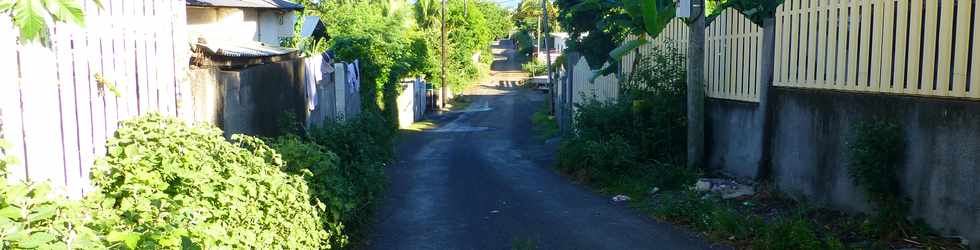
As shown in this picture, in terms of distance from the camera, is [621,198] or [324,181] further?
[621,198]

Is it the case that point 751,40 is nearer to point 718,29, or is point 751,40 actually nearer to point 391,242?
point 718,29

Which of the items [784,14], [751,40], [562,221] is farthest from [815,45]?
[562,221]

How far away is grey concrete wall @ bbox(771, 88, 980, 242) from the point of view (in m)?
6.26

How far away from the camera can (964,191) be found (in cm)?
627

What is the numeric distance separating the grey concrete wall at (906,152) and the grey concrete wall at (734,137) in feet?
2.64

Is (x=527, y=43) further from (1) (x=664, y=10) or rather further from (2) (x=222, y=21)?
(1) (x=664, y=10)

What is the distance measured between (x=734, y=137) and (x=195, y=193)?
7802mm

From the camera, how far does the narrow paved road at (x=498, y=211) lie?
8.02 m

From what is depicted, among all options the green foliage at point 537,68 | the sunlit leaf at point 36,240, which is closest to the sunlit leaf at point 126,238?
the sunlit leaf at point 36,240

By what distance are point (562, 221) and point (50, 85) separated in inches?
228

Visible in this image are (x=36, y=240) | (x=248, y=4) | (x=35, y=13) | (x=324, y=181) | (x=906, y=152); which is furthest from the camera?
(x=248, y=4)

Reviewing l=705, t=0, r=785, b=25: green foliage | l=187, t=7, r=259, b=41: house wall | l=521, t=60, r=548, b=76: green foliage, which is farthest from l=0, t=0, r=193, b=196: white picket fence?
l=521, t=60, r=548, b=76: green foliage

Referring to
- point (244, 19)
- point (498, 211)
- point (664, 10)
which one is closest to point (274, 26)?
point (244, 19)

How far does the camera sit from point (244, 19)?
72.7ft
